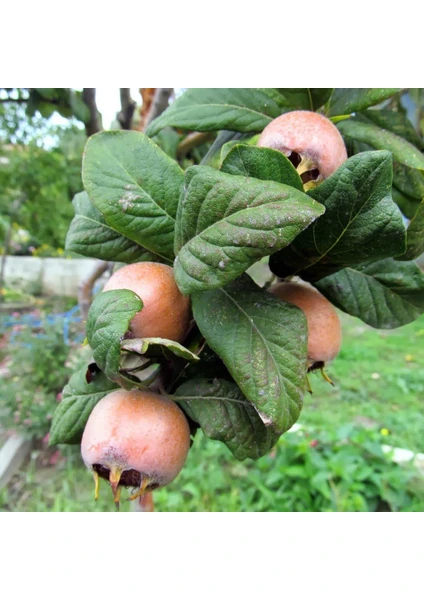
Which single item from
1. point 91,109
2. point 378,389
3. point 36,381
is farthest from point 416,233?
point 378,389

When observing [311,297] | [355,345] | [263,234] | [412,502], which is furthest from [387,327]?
[355,345]

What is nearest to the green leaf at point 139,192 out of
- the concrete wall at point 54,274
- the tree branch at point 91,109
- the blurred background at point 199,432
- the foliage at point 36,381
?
the blurred background at point 199,432

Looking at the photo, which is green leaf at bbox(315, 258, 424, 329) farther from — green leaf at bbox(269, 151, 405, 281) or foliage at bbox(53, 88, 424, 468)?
green leaf at bbox(269, 151, 405, 281)

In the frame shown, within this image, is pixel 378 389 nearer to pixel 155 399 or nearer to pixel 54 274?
pixel 155 399

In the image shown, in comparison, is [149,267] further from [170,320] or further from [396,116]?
[396,116]

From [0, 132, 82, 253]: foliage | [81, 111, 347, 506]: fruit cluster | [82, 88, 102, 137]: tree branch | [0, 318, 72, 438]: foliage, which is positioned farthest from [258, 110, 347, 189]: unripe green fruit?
[0, 318, 72, 438]: foliage

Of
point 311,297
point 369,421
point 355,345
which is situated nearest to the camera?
point 311,297
